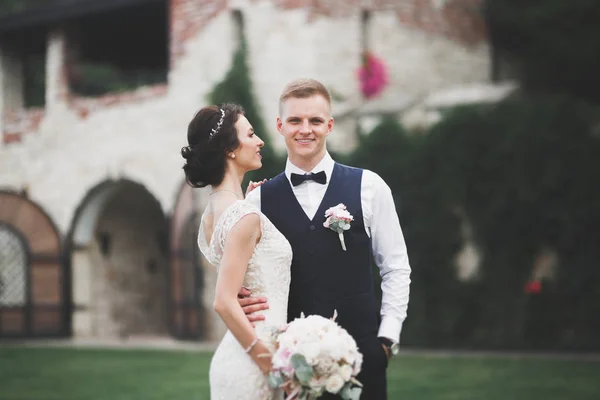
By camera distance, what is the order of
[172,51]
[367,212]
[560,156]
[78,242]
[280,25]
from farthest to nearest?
[78,242] < [172,51] < [280,25] < [560,156] < [367,212]

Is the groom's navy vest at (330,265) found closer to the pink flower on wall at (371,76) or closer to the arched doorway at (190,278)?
the pink flower on wall at (371,76)

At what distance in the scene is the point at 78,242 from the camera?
50.3 feet

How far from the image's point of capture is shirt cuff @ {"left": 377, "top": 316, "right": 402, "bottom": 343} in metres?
3.33

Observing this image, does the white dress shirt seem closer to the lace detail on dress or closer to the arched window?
the lace detail on dress

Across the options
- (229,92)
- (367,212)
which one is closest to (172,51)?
(229,92)

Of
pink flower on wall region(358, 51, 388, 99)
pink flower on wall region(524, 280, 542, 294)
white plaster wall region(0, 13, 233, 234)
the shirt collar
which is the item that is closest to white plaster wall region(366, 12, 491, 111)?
pink flower on wall region(358, 51, 388, 99)

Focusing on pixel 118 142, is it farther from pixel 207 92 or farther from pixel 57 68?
pixel 207 92

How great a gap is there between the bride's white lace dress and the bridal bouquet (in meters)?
0.18

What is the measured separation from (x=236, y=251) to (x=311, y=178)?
1.50 ft

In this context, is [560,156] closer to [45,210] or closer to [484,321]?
[484,321]

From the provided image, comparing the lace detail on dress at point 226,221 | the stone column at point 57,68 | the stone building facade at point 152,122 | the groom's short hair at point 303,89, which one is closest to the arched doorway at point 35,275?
the stone building facade at point 152,122

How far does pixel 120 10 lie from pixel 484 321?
7.89 metres

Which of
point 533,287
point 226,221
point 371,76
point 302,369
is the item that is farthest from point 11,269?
point 302,369

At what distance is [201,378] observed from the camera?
30.9 feet
